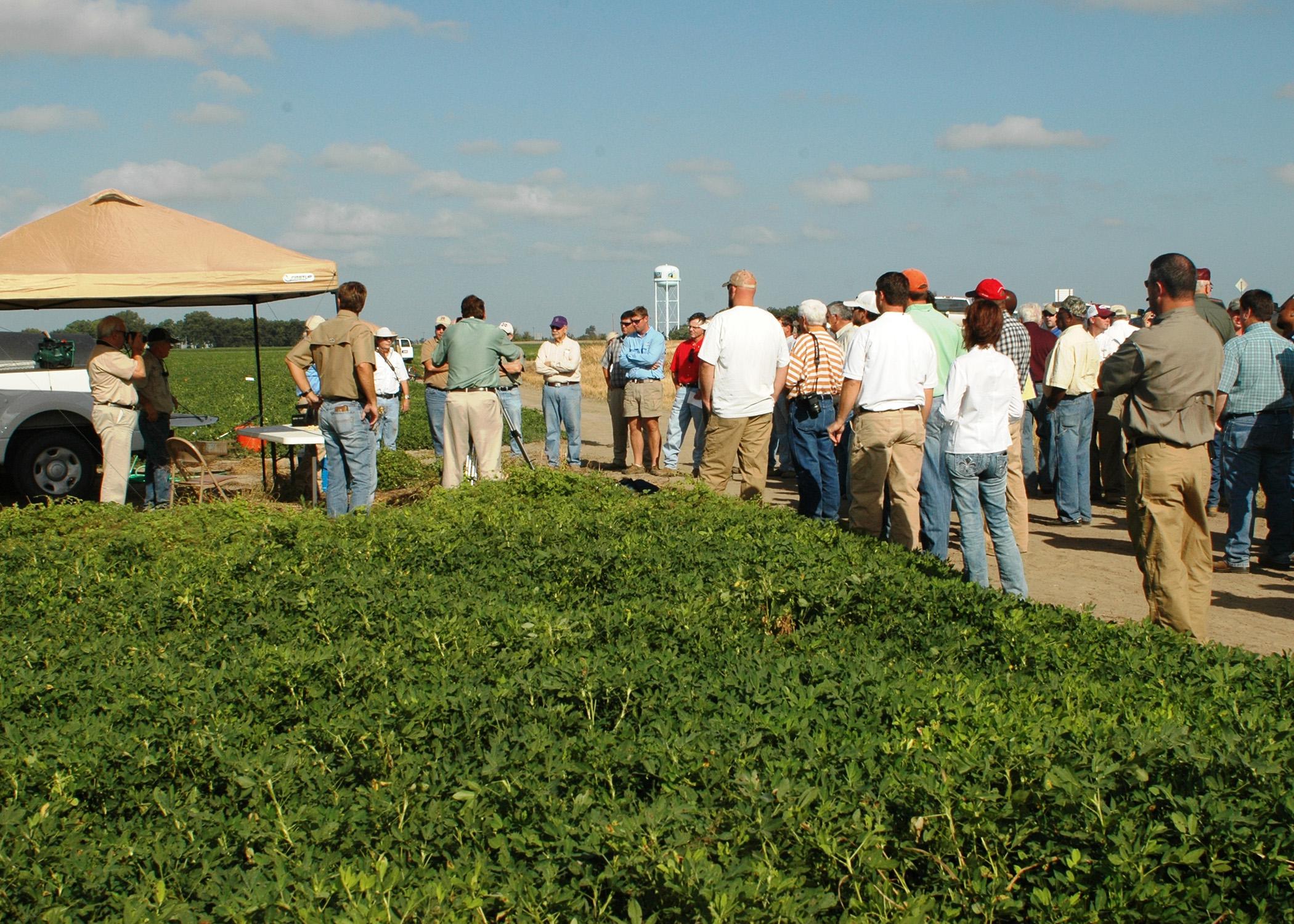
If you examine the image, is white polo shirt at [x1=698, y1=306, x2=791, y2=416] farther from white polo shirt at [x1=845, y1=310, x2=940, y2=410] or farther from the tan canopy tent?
the tan canopy tent

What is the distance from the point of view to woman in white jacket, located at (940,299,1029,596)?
22.0 ft

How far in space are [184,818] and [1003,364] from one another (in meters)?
5.26

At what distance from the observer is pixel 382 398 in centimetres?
1372

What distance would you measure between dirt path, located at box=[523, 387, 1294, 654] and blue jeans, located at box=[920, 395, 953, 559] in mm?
772

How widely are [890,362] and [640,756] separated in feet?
15.3

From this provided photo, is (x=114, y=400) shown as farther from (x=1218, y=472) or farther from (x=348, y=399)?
(x=1218, y=472)

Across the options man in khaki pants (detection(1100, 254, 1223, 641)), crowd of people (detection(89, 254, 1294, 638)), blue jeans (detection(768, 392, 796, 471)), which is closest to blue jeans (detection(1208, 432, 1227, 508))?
crowd of people (detection(89, 254, 1294, 638))

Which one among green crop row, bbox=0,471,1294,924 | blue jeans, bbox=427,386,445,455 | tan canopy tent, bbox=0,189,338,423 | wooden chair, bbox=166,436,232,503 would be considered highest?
tan canopy tent, bbox=0,189,338,423

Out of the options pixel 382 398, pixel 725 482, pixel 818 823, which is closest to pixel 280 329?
pixel 382 398

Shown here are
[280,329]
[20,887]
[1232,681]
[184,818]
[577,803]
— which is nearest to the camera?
[20,887]

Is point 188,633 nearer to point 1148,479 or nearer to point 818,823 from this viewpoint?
point 818,823

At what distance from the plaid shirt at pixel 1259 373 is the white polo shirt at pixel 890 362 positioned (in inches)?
102

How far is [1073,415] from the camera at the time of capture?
10273mm

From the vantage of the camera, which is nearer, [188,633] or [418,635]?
[418,635]
